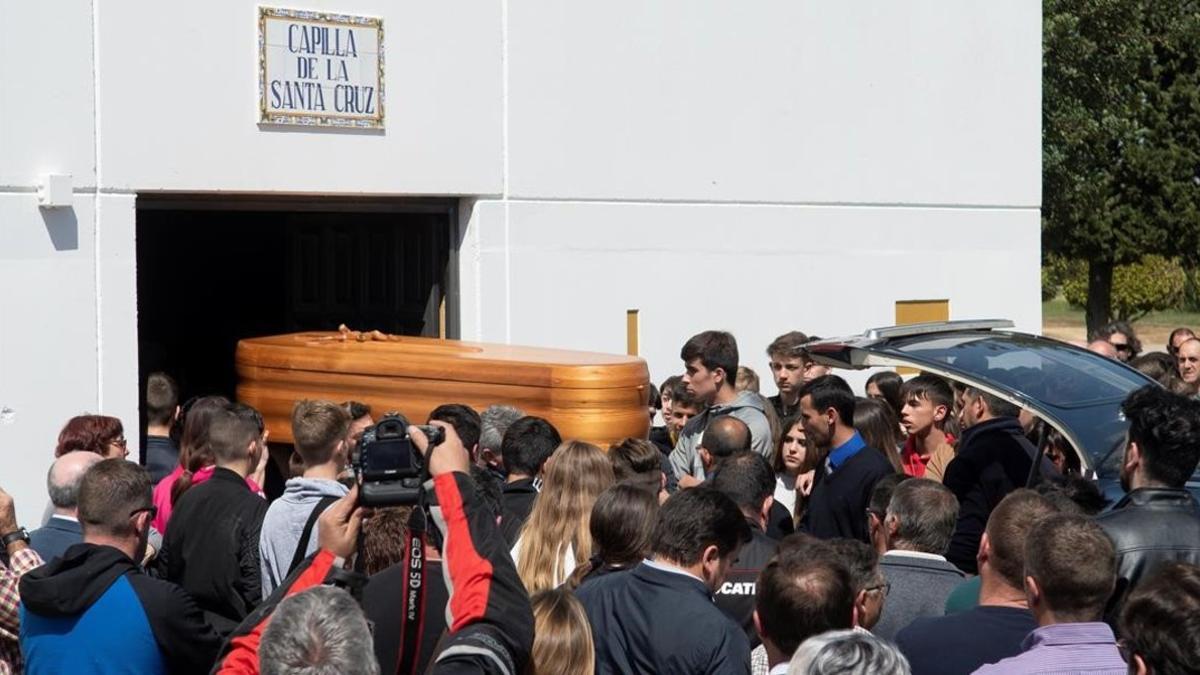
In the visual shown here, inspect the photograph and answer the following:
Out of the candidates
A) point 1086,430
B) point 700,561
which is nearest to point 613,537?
point 700,561

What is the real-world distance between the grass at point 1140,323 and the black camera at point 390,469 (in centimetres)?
4089

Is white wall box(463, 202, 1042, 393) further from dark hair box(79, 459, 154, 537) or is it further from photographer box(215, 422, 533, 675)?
photographer box(215, 422, 533, 675)

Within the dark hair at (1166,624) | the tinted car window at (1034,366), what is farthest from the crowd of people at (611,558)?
the tinted car window at (1034,366)

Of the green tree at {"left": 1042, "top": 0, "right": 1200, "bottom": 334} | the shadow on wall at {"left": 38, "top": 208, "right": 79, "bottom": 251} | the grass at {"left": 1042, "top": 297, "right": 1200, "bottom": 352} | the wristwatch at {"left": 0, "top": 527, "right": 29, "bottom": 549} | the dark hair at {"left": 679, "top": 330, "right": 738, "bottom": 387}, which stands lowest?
the grass at {"left": 1042, "top": 297, "right": 1200, "bottom": 352}

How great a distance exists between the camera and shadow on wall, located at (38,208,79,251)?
10281 mm

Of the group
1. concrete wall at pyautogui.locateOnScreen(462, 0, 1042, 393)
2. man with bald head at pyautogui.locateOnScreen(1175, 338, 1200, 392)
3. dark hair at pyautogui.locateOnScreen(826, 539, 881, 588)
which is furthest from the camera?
concrete wall at pyautogui.locateOnScreen(462, 0, 1042, 393)

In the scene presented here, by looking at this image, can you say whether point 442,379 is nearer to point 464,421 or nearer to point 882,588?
point 464,421

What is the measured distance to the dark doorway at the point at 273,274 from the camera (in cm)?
1291

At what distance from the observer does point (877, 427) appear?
8539 mm

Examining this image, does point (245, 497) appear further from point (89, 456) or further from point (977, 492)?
point (977, 492)

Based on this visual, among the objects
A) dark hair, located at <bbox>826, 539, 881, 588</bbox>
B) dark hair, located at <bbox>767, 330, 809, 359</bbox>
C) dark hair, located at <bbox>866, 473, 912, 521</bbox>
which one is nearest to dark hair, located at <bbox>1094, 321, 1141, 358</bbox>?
dark hair, located at <bbox>767, 330, 809, 359</bbox>

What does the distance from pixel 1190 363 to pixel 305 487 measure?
728 centimetres

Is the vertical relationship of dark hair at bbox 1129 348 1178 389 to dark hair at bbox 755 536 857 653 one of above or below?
above

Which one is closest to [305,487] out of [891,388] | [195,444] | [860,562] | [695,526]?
[195,444]
